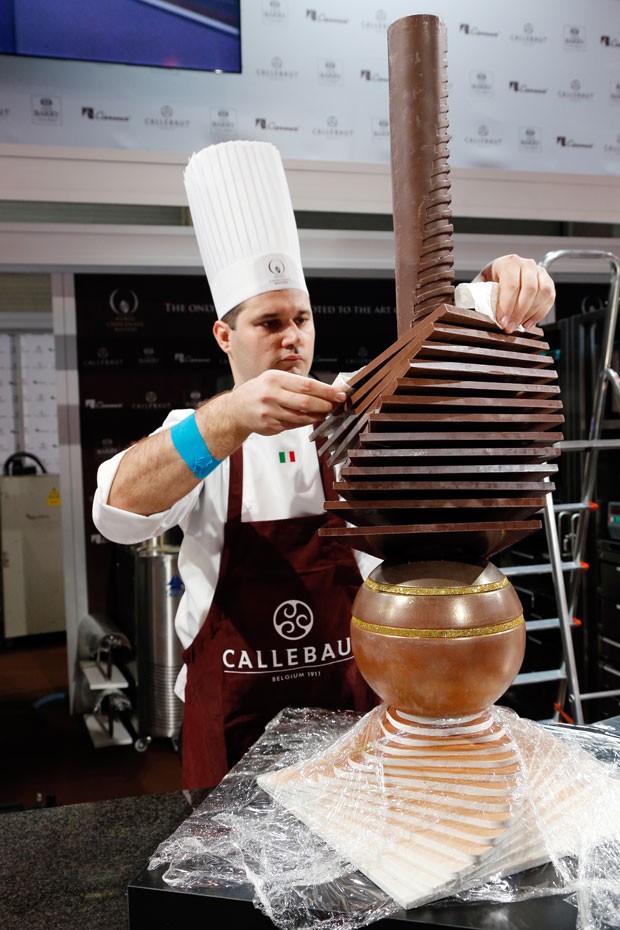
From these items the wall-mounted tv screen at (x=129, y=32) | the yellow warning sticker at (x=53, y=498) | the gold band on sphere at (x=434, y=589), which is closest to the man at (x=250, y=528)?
the gold band on sphere at (x=434, y=589)

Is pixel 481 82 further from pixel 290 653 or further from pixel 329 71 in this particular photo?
pixel 290 653

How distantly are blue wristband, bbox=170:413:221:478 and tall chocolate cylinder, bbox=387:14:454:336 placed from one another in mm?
392

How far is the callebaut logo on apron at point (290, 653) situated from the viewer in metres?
1.51

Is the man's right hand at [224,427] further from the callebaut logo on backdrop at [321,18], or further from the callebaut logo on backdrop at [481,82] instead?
the callebaut logo on backdrop at [481,82]

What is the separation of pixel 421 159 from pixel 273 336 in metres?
0.71

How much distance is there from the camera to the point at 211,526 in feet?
5.41

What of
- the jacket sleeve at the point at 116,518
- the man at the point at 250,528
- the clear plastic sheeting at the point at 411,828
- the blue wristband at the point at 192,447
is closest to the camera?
the clear plastic sheeting at the point at 411,828

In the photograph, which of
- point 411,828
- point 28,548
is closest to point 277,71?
point 411,828

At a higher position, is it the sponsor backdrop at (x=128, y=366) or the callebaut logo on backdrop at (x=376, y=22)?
the callebaut logo on backdrop at (x=376, y=22)

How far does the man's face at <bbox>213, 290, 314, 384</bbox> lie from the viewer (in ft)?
5.13

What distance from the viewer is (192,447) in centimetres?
119

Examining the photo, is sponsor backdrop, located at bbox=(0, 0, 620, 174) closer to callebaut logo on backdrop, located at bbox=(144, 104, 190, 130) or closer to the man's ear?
callebaut logo on backdrop, located at bbox=(144, 104, 190, 130)

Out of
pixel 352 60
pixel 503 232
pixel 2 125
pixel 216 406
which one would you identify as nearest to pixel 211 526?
pixel 216 406

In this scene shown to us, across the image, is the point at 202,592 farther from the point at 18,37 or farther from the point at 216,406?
the point at 18,37
